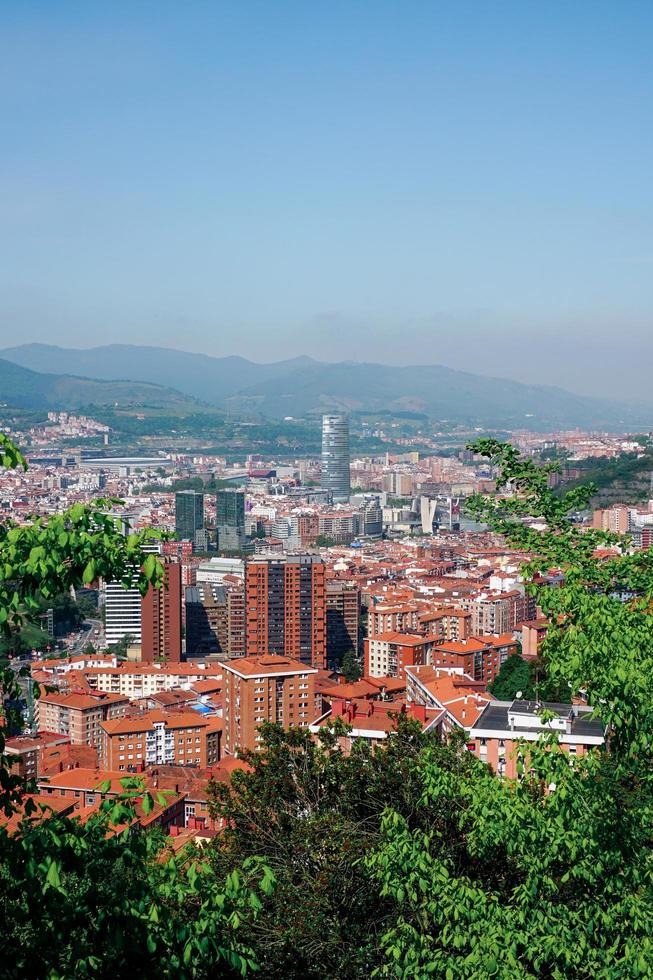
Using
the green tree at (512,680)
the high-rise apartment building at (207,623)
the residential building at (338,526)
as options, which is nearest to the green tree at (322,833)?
the green tree at (512,680)

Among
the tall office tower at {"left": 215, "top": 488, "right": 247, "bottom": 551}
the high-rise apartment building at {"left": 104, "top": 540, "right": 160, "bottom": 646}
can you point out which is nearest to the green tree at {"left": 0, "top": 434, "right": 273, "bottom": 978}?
the high-rise apartment building at {"left": 104, "top": 540, "right": 160, "bottom": 646}

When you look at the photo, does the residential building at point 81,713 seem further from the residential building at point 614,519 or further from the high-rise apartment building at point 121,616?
the residential building at point 614,519

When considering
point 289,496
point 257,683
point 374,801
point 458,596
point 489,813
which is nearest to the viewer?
point 489,813

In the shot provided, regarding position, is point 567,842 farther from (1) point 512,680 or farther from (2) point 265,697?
(1) point 512,680

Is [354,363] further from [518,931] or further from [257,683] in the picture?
[518,931]

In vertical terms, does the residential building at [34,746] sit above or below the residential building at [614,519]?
below

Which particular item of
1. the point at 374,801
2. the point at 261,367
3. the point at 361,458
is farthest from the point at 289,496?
the point at 261,367
